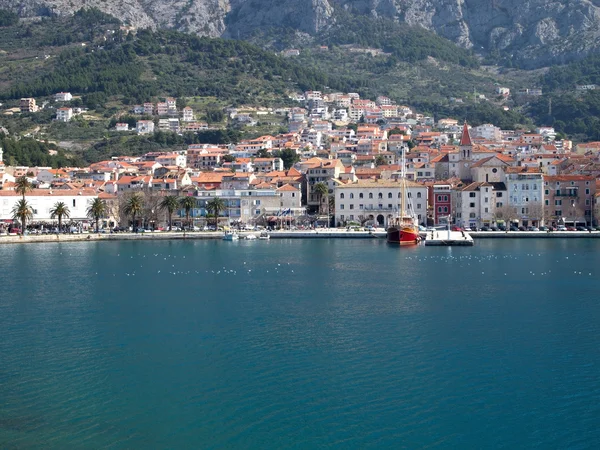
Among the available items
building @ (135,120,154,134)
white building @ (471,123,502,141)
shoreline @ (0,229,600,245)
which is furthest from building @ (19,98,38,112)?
shoreline @ (0,229,600,245)

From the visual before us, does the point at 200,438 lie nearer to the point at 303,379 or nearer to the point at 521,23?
the point at 303,379

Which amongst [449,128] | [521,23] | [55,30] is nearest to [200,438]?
[449,128]

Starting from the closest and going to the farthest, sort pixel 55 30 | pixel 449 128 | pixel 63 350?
pixel 63 350, pixel 449 128, pixel 55 30

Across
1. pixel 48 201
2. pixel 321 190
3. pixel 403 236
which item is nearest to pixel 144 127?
pixel 48 201

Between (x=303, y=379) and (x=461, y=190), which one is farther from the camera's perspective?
(x=461, y=190)

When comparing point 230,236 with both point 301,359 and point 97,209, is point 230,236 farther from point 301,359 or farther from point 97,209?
point 301,359

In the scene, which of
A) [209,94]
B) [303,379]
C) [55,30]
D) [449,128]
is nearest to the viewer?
[303,379]
